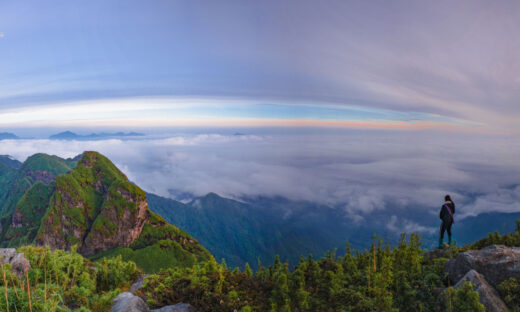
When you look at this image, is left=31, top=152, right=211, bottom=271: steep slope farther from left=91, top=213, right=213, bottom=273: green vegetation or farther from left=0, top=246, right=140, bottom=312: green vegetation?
left=0, top=246, right=140, bottom=312: green vegetation

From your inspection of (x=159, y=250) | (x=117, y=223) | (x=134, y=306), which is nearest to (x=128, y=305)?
(x=134, y=306)

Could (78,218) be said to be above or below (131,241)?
above

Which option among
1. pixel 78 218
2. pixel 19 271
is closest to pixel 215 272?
pixel 19 271

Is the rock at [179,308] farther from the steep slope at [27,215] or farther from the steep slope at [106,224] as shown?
the steep slope at [27,215]

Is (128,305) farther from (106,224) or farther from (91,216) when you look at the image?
(91,216)

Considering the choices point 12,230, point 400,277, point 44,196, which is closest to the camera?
point 400,277

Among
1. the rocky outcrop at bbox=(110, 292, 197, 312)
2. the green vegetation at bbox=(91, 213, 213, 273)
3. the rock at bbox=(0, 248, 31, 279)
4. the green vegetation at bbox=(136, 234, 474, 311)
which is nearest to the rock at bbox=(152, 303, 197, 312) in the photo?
the rocky outcrop at bbox=(110, 292, 197, 312)

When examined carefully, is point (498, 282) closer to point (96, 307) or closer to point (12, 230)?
point (96, 307)
